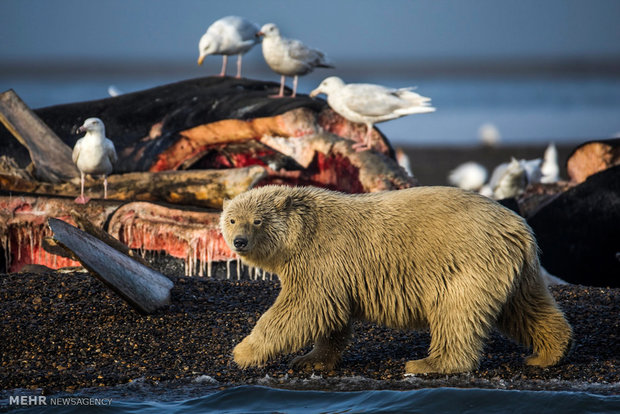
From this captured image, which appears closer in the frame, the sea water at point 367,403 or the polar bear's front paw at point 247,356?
the sea water at point 367,403

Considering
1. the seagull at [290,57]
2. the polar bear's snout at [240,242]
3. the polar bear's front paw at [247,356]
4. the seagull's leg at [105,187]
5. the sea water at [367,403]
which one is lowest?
the sea water at [367,403]

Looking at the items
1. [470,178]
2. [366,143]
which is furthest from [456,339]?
[470,178]

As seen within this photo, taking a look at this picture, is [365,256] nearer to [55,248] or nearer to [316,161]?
[55,248]

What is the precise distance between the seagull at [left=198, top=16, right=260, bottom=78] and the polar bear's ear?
8491mm

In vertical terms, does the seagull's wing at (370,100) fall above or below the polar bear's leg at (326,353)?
above

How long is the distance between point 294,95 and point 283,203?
242 inches

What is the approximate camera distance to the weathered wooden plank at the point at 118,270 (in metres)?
Answer: 6.25

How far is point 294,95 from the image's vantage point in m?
11.7

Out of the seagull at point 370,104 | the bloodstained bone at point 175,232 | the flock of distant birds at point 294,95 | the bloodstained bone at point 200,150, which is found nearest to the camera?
the bloodstained bone at point 175,232

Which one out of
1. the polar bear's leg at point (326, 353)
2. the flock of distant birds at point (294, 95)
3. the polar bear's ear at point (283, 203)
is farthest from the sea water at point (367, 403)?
the flock of distant birds at point (294, 95)

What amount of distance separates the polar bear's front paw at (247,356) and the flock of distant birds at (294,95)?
13.9ft

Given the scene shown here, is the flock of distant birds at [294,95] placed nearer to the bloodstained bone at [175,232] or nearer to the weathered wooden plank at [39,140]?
the bloodstained bone at [175,232]

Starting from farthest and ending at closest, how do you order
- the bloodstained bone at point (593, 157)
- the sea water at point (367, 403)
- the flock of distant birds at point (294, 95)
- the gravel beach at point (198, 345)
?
the bloodstained bone at point (593, 157) → the flock of distant birds at point (294, 95) → the gravel beach at point (198, 345) → the sea water at point (367, 403)

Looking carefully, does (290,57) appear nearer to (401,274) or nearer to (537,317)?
(401,274)
